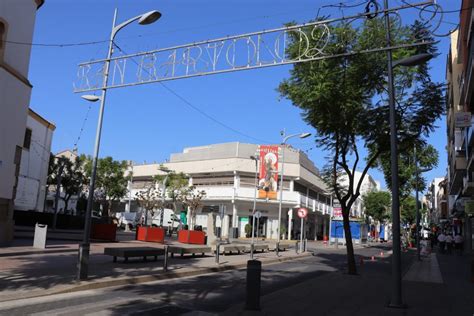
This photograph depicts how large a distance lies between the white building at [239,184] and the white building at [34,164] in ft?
66.3

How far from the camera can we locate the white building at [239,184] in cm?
5669

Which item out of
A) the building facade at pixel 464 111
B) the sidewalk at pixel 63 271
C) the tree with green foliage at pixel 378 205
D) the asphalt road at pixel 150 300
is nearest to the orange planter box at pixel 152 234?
the sidewalk at pixel 63 271

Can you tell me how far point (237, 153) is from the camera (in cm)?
5856

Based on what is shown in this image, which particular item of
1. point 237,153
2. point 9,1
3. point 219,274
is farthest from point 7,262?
point 237,153

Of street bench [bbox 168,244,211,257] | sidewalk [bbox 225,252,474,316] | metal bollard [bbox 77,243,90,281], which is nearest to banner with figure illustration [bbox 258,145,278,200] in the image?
street bench [bbox 168,244,211,257]

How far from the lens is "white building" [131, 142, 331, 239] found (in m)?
56.7

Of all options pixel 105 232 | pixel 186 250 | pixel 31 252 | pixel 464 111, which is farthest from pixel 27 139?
pixel 464 111

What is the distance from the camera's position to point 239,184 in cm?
5841

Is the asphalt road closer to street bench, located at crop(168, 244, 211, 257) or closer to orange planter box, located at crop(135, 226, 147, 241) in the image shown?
street bench, located at crop(168, 244, 211, 257)

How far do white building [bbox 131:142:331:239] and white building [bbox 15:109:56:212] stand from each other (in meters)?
20.2

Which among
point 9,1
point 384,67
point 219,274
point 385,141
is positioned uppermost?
point 9,1

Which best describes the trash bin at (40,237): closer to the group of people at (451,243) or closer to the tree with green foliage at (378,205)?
the group of people at (451,243)

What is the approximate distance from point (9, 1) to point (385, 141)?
1724 centimetres

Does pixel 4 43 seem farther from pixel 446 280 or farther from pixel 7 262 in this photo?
pixel 446 280
